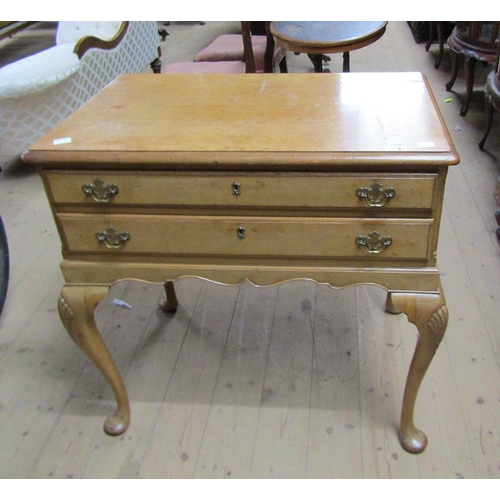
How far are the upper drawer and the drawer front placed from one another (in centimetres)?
4

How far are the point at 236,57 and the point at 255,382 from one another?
2.11 metres

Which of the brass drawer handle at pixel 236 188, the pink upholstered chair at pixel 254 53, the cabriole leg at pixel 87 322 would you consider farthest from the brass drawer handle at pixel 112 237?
the pink upholstered chair at pixel 254 53

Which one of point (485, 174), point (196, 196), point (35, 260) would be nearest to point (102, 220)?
point (196, 196)

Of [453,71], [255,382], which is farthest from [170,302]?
[453,71]

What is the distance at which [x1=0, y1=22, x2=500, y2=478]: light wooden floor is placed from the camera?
139 cm

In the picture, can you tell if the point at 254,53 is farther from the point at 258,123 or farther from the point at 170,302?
the point at 258,123

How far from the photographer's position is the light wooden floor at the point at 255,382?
1.39 meters

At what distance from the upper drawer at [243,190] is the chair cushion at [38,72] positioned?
189 centimetres

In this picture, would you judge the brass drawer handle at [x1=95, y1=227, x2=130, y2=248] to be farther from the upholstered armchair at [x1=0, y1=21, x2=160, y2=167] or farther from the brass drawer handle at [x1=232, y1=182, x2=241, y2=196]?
the upholstered armchair at [x1=0, y1=21, x2=160, y2=167]

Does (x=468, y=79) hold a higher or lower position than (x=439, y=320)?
lower

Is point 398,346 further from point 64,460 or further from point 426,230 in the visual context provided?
point 64,460

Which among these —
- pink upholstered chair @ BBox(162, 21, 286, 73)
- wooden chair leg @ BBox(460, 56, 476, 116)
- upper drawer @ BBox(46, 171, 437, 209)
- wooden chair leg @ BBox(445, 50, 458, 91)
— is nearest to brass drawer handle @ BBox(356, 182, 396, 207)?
upper drawer @ BBox(46, 171, 437, 209)

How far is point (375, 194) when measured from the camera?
1007mm

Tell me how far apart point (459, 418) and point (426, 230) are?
2.28 ft
